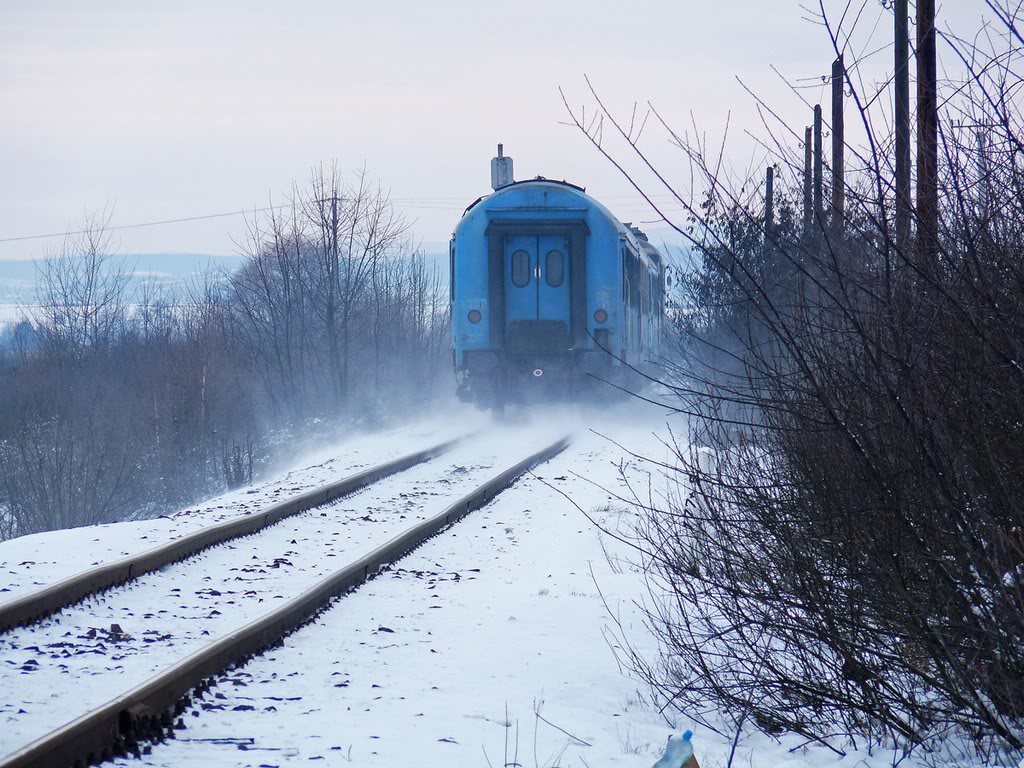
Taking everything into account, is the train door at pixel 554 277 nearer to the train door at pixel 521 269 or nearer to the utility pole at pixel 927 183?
the train door at pixel 521 269

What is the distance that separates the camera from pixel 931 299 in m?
4.22

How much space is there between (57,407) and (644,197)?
126 ft

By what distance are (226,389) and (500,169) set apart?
478 inches

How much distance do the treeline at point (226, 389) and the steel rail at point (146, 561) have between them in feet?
49.8

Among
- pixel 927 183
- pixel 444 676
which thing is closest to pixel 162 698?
pixel 444 676

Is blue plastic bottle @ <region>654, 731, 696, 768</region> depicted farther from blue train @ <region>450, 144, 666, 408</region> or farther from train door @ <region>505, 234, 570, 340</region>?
train door @ <region>505, 234, 570, 340</region>

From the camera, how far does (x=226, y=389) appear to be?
35375 mm

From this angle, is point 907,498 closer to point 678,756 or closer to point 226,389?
point 678,756

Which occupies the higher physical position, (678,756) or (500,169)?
(500,169)

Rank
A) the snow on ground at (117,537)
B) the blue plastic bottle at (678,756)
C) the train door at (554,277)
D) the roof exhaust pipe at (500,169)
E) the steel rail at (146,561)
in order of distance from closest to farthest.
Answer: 1. the blue plastic bottle at (678,756)
2. the steel rail at (146,561)
3. the snow on ground at (117,537)
4. the train door at (554,277)
5. the roof exhaust pipe at (500,169)

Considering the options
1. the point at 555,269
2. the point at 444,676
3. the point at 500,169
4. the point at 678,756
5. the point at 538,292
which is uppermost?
the point at 500,169

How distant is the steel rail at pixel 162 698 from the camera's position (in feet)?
12.8

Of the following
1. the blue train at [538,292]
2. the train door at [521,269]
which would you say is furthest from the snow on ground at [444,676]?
the train door at [521,269]

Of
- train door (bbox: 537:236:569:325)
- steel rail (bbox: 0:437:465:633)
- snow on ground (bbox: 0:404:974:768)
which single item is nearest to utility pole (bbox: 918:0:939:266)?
snow on ground (bbox: 0:404:974:768)
